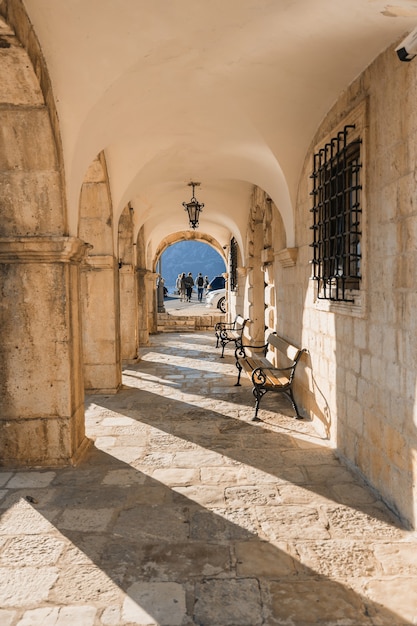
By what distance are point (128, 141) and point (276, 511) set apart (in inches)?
162

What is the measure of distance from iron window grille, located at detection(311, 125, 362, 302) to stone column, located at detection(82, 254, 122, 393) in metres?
2.85

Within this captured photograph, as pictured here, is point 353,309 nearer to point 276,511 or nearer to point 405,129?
point 405,129

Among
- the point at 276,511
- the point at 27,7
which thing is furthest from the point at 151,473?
the point at 27,7

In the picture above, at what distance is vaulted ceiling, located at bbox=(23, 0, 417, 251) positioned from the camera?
2.82 m

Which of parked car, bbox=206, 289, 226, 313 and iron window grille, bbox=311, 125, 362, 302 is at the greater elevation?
iron window grille, bbox=311, 125, 362, 302

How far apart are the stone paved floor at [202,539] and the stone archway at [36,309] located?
266 millimetres

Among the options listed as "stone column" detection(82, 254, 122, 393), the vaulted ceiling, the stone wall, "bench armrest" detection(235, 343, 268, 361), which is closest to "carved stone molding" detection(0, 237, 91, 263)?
the vaulted ceiling

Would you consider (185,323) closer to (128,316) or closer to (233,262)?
(233,262)

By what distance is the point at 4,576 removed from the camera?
2229 mm

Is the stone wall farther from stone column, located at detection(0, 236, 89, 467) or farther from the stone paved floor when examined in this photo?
stone column, located at detection(0, 236, 89, 467)

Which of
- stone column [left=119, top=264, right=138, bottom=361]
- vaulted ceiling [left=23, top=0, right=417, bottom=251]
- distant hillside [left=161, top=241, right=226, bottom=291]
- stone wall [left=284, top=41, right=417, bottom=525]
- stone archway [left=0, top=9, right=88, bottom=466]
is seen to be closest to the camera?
stone wall [left=284, top=41, right=417, bottom=525]

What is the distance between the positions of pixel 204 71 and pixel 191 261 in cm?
9207

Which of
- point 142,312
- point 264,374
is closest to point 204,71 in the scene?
point 264,374

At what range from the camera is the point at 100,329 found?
20.1 feet
